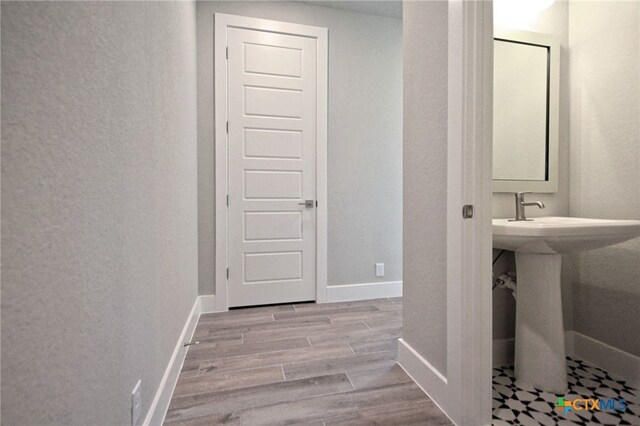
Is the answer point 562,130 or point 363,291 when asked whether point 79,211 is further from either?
point 363,291

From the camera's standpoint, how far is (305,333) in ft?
6.74

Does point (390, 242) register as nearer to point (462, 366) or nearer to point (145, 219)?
point (462, 366)

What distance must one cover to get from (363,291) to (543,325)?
156 centimetres

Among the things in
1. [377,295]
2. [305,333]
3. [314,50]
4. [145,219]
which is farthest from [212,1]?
[377,295]

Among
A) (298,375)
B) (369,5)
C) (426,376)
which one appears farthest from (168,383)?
(369,5)

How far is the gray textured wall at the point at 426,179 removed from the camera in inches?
50.3

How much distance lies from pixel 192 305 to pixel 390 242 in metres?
1.82

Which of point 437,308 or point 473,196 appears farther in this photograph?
point 437,308

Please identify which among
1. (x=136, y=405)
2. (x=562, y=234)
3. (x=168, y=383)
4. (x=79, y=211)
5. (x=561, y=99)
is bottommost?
(x=168, y=383)

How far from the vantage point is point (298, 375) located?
154cm

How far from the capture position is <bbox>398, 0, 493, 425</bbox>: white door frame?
109 cm

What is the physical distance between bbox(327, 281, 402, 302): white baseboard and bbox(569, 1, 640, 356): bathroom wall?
138cm

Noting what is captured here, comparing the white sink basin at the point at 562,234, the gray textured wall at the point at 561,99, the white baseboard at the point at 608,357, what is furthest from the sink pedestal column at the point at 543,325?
the gray textured wall at the point at 561,99

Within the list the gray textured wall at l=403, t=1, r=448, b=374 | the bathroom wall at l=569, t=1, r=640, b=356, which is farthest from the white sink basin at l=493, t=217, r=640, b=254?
the bathroom wall at l=569, t=1, r=640, b=356
